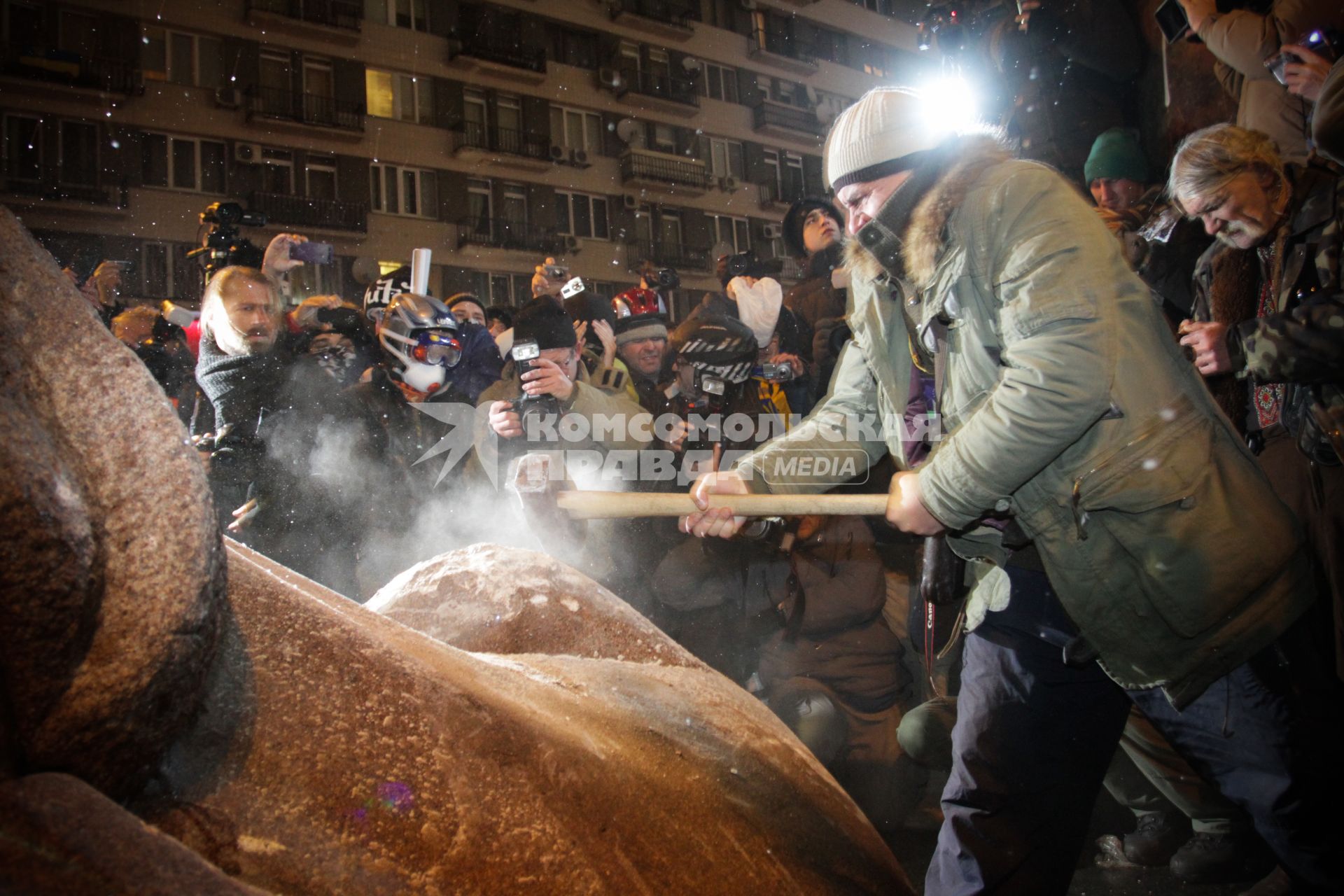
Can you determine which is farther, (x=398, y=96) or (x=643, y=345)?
(x=398, y=96)

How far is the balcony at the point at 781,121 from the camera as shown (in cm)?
3450

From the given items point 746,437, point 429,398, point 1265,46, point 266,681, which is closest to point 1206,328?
point 1265,46

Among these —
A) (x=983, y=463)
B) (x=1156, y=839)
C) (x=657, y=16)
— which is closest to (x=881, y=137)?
(x=983, y=463)

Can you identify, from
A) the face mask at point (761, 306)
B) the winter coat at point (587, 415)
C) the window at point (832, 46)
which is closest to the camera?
the winter coat at point (587, 415)

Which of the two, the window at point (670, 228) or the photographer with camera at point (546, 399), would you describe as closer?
the photographer with camera at point (546, 399)

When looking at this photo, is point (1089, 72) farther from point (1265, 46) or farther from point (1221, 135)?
point (1221, 135)

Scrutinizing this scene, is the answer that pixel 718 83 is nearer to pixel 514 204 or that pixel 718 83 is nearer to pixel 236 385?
pixel 514 204

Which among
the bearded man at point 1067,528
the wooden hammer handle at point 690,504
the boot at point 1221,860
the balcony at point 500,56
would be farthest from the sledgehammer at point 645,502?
A: the balcony at point 500,56

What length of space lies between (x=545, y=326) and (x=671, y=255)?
2764 centimetres

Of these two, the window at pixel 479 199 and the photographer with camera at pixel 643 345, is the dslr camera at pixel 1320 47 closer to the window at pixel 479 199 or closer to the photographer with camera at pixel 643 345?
the photographer with camera at pixel 643 345

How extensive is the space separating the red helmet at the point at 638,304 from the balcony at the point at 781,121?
29991 millimetres

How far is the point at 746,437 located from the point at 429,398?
194 cm

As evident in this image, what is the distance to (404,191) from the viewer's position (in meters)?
27.2

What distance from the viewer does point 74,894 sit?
922 millimetres
